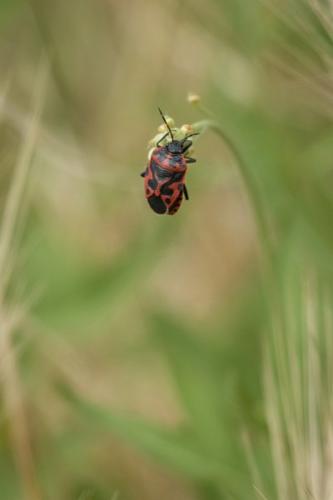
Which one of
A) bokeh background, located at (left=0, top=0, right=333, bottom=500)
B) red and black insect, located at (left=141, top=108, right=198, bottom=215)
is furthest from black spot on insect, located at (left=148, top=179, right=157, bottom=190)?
bokeh background, located at (left=0, top=0, right=333, bottom=500)

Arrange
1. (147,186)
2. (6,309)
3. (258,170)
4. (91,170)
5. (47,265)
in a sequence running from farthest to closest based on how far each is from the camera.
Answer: (91,170)
(47,265)
(258,170)
(6,309)
(147,186)

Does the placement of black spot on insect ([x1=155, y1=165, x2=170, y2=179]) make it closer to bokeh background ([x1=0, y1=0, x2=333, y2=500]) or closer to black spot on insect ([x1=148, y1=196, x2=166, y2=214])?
black spot on insect ([x1=148, y1=196, x2=166, y2=214])

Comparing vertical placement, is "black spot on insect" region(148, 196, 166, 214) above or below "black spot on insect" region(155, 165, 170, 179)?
below

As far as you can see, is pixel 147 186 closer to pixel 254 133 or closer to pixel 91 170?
pixel 254 133

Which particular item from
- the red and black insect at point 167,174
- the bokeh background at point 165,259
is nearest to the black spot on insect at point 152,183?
the red and black insect at point 167,174

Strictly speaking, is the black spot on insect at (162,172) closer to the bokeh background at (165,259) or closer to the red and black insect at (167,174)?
the red and black insect at (167,174)

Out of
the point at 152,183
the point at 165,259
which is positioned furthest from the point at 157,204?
the point at 165,259

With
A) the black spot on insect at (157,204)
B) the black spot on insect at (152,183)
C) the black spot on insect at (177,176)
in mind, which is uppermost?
the black spot on insect at (152,183)

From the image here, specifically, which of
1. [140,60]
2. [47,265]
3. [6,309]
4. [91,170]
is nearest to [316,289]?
[6,309]
